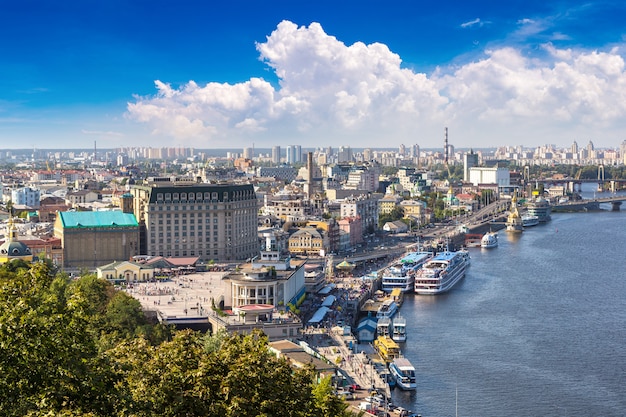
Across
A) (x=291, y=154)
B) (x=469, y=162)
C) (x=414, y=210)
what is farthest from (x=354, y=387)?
(x=291, y=154)

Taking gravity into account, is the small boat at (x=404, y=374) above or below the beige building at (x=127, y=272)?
below

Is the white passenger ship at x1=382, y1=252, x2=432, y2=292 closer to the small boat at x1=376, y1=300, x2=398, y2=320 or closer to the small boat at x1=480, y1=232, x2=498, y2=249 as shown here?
the small boat at x1=376, y1=300, x2=398, y2=320

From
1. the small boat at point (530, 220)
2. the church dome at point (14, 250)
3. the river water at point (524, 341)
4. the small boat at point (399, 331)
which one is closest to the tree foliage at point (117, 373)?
the river water at point (524, 341)

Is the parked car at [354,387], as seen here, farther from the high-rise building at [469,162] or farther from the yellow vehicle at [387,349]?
the high-rise building at [469,162]

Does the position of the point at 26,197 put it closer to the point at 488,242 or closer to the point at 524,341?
the point at 488,242

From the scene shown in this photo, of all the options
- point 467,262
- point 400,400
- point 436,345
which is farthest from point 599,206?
point 400,400

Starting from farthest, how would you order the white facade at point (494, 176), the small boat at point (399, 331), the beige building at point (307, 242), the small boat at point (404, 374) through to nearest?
the white facade at point (494, 176) < the beige building at point (307, 242) < the small boat at point (399, 331) < the small boat at point (404, 374)

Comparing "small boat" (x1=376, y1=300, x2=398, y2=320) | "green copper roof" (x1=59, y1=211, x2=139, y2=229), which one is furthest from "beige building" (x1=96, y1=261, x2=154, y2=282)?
"small boat" (x1=376, y1=300, x2=398, y2=320)
